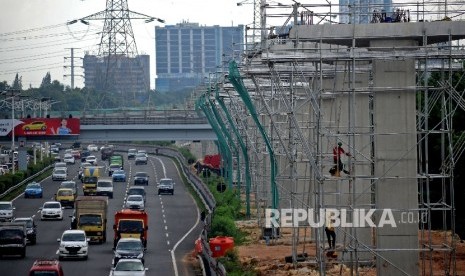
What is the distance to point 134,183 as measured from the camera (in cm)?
9950

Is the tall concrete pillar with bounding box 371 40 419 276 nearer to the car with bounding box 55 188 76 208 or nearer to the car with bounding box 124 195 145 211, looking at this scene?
the car with bounding box 124 195 145 211

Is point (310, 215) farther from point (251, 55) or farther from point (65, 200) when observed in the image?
point (65, 200)

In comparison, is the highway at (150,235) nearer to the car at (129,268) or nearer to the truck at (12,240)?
the truck at (12,240)

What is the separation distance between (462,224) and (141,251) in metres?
12.6

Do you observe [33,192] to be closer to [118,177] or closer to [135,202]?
[135,202]

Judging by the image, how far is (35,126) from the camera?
10775 centimetres

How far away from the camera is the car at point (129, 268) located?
4181 centimetres

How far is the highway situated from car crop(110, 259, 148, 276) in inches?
119

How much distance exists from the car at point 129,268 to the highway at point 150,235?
302cm

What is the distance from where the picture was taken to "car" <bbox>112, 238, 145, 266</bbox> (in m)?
47.4

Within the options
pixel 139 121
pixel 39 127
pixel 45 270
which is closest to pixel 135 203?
pixel 45 270

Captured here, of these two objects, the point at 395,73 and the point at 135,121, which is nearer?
the point at 395,73

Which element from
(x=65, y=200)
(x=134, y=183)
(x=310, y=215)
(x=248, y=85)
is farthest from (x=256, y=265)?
(x=134, y=183)

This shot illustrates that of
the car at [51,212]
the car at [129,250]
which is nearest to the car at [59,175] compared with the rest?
the car at [51,212]
